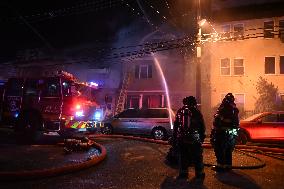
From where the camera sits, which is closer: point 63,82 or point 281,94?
point 63,82

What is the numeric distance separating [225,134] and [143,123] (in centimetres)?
794

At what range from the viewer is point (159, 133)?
1466 cm

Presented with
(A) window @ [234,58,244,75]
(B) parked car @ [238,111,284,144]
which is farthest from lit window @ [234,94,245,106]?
(B) parked car @ [238,111,284,144]

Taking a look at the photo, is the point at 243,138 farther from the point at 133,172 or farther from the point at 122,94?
the point at 122,94

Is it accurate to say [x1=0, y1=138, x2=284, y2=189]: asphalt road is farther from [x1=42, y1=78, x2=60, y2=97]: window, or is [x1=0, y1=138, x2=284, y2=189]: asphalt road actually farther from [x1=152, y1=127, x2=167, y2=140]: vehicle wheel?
[x1=152, y1=127, x2=167, y2=140]: vehicle wheel

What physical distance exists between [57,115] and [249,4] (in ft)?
66.6

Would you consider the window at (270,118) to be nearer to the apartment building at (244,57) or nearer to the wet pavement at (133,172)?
the wet pavement at (133,172)

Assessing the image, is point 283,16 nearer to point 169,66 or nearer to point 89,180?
point 169,66

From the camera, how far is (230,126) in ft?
24.8

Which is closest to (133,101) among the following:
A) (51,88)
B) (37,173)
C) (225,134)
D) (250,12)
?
(250,12)

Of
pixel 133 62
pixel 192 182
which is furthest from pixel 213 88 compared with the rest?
pixel 192 182

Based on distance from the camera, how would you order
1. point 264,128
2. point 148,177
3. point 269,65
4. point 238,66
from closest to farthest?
point 148,177 → point 264,128 → point 269,65 → point 238,66

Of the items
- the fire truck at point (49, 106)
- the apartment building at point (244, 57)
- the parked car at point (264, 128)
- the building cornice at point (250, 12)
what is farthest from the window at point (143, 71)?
the parked car at point (264, 128)

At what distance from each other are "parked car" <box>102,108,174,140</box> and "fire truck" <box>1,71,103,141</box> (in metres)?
2.44
